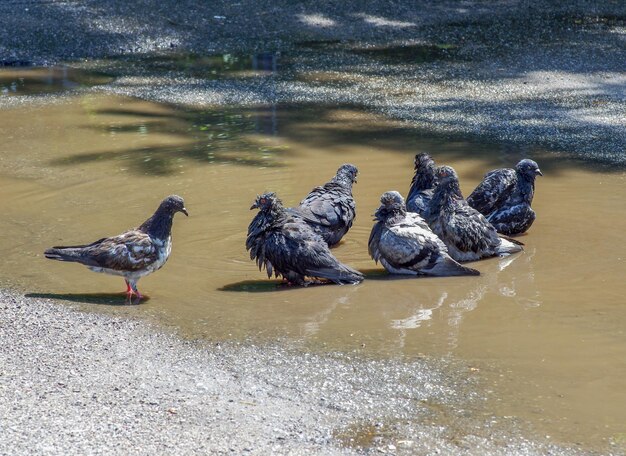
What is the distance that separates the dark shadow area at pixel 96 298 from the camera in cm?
751

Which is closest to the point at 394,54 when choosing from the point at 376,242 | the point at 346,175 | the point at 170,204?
the point at 346,175

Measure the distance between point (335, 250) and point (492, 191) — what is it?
174 cm

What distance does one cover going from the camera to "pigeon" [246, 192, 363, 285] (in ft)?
25.8

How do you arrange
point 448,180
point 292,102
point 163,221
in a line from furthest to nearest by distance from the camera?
point 292,102 < point 448,180 < point 163,221

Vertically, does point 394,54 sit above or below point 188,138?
above

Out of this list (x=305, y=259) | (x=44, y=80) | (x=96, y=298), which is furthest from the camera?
(x=44, y=80)

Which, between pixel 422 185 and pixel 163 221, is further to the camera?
pixel 422 185

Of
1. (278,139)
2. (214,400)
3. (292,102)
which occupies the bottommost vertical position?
(214,400)

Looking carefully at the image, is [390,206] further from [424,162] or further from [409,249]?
[424,162]

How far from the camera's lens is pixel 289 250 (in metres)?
7.89

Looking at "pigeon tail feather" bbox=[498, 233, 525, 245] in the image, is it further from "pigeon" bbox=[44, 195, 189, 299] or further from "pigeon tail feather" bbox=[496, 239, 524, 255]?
"pigeon" bbox=[44, 195, 189, 299]

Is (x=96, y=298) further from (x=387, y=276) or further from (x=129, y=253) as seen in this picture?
(x=387, y=276)

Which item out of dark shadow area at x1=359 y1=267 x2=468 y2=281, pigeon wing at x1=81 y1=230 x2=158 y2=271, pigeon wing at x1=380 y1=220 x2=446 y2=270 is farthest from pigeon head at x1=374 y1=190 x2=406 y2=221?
pigeon wing at x1=81 y1=230 x2=158 y2=271

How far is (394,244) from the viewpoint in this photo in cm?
809
